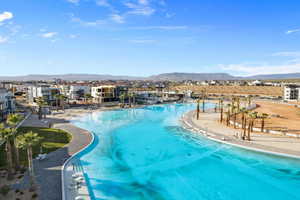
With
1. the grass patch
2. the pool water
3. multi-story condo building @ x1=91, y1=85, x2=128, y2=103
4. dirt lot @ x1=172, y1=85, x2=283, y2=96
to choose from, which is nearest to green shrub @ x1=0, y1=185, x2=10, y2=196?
the grass patch

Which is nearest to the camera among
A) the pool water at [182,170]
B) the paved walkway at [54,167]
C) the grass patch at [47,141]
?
the paved walkway at [54,167]

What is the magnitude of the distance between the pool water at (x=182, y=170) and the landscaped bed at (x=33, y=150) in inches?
179

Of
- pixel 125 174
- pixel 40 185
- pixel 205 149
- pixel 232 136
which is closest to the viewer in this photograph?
pixel 40 185

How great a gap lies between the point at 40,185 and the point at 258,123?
39.9 metres

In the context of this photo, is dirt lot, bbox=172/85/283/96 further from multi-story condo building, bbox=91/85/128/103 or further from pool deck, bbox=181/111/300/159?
pool deck, bbox=181/111/300/159

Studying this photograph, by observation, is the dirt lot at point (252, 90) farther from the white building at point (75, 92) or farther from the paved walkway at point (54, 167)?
the paved walkway at point (54, 167)

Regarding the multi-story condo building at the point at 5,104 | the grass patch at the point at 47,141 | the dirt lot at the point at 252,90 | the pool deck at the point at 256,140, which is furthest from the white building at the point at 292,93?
the multi-story condo building at the point at 5,104

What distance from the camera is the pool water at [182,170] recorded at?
1870 cm

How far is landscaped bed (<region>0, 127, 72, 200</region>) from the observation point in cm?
1605

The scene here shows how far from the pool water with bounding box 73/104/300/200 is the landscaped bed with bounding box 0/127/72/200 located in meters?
4.54

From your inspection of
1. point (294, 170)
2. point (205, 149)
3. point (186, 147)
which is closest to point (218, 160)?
point (205, 149)

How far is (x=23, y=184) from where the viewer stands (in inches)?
690

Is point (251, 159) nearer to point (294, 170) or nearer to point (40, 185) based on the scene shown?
point (294, 170)

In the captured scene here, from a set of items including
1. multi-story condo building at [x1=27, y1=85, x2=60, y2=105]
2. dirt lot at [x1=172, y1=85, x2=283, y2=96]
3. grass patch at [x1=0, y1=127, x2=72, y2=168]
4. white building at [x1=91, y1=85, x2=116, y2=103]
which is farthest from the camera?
dirt lot at [x1=172, y1=85, x2=283, y2=96]
